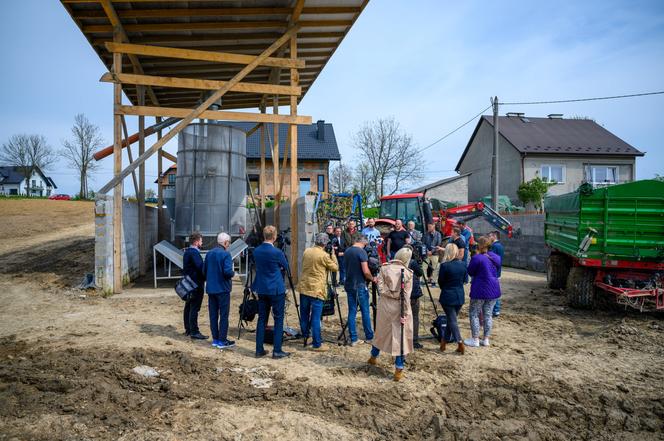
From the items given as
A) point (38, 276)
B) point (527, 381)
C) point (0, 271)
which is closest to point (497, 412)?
point (527, 381)

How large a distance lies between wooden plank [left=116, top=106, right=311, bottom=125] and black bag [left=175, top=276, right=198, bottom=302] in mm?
4796

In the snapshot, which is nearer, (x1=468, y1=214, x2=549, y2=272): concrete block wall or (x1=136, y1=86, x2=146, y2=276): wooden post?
(x1=136, y1=86, x2=146, y2=276): wooden post

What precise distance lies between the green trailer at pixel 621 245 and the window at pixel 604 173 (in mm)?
23464

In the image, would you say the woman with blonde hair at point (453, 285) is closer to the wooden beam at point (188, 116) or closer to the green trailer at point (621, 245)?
the green trailer at point (621, 245)

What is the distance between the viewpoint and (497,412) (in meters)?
4.51

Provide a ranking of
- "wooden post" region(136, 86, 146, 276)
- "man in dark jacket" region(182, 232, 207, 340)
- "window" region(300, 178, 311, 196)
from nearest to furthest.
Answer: "man in dark jacket" region(182, 232, 207, 340)
"wooden post" region(136, 86, 146, 276)
"window" region(300, 178, 311, 196)

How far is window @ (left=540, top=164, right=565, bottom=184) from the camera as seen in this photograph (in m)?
29.0

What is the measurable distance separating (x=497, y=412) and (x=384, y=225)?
10736 millimetres

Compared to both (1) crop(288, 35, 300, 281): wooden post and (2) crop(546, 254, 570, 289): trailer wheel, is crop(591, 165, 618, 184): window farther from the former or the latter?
(1) crop(288, 35, 300, 281): wooden post

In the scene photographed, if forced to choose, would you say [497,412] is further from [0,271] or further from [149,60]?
[0,271]

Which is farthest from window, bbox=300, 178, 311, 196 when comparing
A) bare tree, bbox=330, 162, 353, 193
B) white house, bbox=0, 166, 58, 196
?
white house, bbox=0, 166, 58, 196

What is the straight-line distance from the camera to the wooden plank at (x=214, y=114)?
396 inches

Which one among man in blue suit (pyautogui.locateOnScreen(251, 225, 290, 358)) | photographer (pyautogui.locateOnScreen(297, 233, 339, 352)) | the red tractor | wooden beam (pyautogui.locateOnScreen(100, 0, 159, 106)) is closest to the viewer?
man in blue suit (pyautogui.locateOnScreen(251, 225, 290, 358))

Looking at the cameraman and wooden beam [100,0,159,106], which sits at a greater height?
wooden beam [100,0,159,106]
